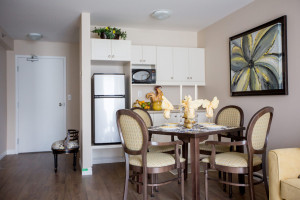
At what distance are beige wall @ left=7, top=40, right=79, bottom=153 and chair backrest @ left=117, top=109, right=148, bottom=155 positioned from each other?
340 centimetres

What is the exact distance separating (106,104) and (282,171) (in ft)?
8.90

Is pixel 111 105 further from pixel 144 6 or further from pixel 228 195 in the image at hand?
pixel 228 195

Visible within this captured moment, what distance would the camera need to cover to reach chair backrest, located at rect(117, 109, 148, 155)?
7.66 feet

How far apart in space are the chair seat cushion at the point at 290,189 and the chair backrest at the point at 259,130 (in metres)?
0.42

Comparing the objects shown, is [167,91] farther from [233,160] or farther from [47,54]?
[47,54]

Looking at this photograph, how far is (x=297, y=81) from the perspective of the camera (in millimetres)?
2863

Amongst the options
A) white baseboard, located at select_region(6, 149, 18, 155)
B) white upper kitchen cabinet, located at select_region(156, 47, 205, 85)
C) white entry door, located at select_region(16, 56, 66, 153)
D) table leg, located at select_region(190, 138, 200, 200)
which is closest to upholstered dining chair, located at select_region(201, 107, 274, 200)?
table leg, located at select_region(190, 138, 200, 200)

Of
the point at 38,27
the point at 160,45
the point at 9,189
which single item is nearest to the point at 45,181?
the point at 9,189

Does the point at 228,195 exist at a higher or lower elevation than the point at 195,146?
lower

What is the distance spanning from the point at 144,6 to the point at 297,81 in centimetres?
218

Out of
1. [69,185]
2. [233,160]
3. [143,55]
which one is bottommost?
[69,185]

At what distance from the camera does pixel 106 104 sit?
409cm

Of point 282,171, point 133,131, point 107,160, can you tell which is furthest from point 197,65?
point 282,171

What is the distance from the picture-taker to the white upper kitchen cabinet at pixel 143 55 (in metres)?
4.41
